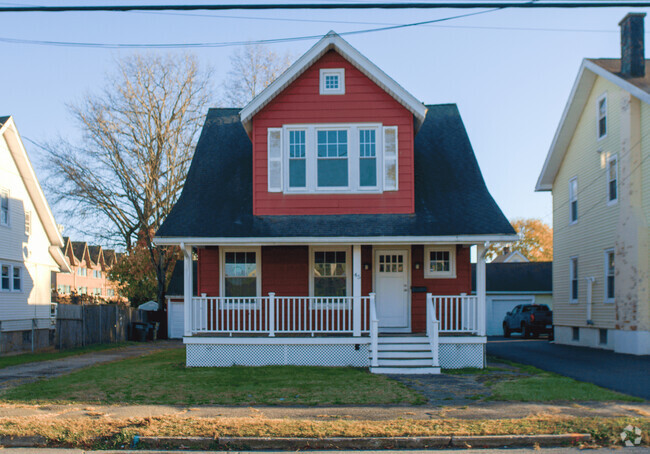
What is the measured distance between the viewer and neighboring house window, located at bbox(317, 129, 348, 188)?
16.9 m

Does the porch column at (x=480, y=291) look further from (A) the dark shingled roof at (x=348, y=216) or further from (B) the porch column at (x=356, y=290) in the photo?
(B) the porch column at (x=356, y=290)

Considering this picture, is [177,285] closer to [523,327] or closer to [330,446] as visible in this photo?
[523,327]

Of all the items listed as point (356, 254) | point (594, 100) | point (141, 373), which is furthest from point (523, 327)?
point (141, 373)

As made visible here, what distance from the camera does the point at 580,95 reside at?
78.8 feet

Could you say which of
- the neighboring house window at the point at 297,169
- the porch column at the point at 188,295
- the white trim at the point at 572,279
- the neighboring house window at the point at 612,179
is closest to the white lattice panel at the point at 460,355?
the neighboring house window at the point at 297,169

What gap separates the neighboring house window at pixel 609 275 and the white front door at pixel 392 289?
8.40m

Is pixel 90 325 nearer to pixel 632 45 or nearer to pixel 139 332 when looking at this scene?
pixel 139 332

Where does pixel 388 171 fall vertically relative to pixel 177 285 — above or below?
above

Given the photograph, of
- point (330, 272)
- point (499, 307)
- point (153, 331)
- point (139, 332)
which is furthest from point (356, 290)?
point (499, 307)

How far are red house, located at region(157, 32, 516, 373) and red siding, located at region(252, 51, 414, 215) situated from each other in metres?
0.03

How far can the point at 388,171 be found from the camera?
16859 mm

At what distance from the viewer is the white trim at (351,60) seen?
1662 centimetres

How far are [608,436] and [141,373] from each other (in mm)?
9721

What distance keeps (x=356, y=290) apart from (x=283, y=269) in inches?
94.2
